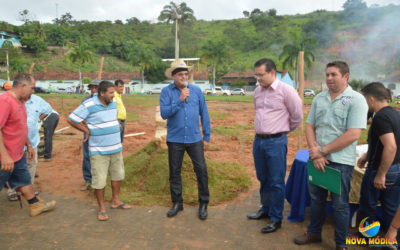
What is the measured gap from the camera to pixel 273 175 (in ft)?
10.9

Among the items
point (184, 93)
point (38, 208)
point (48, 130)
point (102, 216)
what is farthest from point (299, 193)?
point (48, 130)

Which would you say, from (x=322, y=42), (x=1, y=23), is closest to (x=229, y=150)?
(x=322, y=42)

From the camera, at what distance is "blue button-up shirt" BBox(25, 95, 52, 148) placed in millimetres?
4414

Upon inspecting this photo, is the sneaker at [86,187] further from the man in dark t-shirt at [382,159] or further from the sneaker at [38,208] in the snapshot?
the man in dark t-shirt at [382,159]

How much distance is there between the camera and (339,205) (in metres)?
2.79

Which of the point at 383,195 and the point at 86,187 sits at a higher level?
the point at 383,195

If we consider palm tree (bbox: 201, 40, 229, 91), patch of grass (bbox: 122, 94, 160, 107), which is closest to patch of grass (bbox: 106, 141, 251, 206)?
patch of grass (bbox: 122, 94, 160, 107)

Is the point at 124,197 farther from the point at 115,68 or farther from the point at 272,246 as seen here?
the point at 115,68

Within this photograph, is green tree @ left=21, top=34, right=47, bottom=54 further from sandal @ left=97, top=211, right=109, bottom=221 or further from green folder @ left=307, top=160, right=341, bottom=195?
green folder @ left=307, top=160, right=341, bottom=195

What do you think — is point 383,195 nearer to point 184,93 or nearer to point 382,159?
point 382,159

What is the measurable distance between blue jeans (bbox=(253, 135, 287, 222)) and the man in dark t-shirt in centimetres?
81

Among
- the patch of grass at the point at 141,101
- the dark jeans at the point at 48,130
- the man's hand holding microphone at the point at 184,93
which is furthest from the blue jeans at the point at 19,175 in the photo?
the patch of grass at the point at 141,101

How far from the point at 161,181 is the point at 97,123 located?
151 centimetres

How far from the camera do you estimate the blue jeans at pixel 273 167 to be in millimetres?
3279
